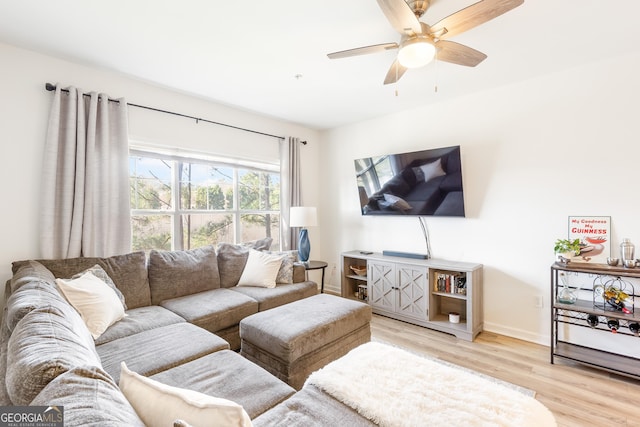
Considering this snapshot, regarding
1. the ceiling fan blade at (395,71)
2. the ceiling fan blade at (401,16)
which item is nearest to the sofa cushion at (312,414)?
the ceiling fan blade at (401,16)

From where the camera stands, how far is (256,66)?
2500mm

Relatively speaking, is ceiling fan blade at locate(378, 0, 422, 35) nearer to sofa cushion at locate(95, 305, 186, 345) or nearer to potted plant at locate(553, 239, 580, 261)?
potted plant at locate(553, 239, 580, 261)

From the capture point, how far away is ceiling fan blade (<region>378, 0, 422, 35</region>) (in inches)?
56.5

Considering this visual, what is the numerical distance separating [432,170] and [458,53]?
148 centimetres

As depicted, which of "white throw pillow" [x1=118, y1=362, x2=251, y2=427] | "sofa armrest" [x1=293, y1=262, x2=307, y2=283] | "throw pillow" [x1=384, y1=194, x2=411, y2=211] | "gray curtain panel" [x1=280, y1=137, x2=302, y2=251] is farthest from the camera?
"gray curtain panel" [x1=280, y1=137, x2=302, y2=251]

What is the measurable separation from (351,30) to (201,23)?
1.02 meters

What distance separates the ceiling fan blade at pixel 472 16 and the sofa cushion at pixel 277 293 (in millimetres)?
2428

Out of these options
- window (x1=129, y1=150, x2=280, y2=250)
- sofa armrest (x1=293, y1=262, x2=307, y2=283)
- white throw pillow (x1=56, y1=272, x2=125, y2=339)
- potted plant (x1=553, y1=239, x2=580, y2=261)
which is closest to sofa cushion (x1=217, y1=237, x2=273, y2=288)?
window (x1=129, y1=150, x2=280, y2=250)

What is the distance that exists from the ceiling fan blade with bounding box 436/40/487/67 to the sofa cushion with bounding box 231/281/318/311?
7.86 ft

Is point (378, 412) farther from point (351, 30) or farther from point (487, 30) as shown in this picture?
point (487, 30)

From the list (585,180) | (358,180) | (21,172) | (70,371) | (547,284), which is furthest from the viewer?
(358,180)

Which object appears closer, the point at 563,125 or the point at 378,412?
the point at 378,412

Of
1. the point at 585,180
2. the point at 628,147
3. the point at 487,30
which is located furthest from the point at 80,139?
the point at 628,147

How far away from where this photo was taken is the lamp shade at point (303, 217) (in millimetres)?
3721
